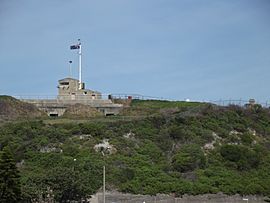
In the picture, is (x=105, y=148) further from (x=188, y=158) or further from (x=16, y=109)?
(x=16, y=109)

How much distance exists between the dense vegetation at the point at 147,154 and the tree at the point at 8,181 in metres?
2.89

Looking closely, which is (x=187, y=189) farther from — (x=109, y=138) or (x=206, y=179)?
(x=109, y=138)

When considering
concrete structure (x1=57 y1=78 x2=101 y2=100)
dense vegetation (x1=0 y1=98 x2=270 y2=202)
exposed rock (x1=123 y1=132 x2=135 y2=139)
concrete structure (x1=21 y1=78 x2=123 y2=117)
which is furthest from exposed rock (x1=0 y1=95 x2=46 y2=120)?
exposed rock (x1=123 y1=132 x2=135 y2=139)

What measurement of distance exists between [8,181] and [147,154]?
16.7m

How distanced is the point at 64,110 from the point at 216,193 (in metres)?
20.9

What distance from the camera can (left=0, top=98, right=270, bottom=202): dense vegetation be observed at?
115 feet

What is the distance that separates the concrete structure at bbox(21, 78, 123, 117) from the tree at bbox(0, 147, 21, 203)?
87.6 ft

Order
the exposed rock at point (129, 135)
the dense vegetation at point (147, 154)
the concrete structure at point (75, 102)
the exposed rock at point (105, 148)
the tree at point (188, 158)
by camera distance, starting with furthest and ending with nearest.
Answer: the concrete structure at point (75, 102)
the exposed rock at point (129, 135)
the exposed rock at point (105, 148)
the tree at point (188, 158)
the dense vegetation at point (147, 154)

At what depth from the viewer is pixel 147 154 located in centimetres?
4200

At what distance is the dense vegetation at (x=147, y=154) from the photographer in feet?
115

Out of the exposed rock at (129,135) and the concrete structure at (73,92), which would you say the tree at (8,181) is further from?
the concrete structure at (73,92)

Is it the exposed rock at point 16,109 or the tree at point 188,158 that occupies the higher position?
the exposed rock at point 16,109

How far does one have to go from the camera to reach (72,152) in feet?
131

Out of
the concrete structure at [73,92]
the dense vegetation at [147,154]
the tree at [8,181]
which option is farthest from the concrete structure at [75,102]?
the tree at [8,181]
